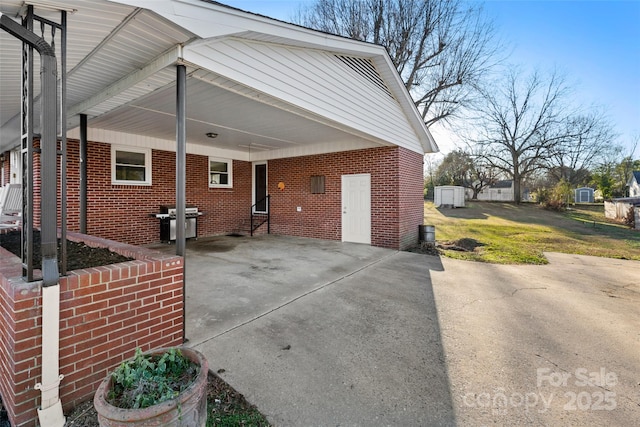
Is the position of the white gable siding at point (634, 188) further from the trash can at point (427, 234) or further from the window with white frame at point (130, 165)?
the window with white frame at point (130, 165)

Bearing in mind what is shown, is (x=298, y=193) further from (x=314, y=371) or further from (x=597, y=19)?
(x=597, y=19)

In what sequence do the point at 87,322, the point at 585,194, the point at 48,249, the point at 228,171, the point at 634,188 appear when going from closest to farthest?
the point at 48,249
the point at 87,322
the point at 228,171
the point at 634,188
the point at 585,194

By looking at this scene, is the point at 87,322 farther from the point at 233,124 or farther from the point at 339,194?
the point at 339,194

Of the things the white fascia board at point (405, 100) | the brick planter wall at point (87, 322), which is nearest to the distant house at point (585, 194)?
the white fascia board at point (405, 100)

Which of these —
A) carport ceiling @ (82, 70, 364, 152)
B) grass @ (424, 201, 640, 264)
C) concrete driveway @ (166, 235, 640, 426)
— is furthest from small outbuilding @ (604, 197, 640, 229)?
carport ceiling @ (82, 70, 364, 152)

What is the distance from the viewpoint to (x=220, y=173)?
962 cm

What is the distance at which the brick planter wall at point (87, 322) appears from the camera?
176 centimetres

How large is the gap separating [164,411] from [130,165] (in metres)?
7.74

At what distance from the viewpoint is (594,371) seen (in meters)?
2.37

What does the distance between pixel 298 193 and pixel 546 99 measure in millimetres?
22359

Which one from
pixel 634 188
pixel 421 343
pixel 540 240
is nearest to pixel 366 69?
pixel 421 343

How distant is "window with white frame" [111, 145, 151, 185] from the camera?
716 centimetres

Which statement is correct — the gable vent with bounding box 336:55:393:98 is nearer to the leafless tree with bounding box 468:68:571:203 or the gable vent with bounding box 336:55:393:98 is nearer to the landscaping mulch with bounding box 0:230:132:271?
the landscaping mulch with bounding box 0:230:132:271

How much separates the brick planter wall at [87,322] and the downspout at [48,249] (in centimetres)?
7
